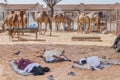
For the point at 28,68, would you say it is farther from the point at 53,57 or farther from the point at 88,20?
the point at 88,20

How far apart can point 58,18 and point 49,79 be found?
2118 centimetres

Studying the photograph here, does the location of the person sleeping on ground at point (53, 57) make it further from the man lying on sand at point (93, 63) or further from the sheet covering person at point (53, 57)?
the man lying on sand at point (93, 63)

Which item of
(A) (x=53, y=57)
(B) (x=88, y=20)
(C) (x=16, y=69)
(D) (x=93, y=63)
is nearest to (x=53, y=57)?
(A) (x=53, y=57)

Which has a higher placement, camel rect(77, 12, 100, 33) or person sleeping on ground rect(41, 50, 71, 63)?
camel rect(77, 12, 100, 33)

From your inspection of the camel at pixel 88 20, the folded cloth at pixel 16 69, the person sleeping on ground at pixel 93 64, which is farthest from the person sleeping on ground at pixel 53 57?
the camel at pixel 88 20

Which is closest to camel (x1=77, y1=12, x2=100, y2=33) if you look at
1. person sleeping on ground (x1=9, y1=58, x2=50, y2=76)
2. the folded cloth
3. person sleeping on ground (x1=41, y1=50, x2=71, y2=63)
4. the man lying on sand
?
person sleeping on ground (x1=41, y1=50, x2=71, y2=63)

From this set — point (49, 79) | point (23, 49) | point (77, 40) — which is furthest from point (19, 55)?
point (77, 40)

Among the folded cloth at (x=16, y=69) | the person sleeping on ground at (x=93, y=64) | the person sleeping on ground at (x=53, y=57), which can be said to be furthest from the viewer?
the person sleeping on ground at (x=53, y=57)

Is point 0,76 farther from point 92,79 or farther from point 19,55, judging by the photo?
point 19,55

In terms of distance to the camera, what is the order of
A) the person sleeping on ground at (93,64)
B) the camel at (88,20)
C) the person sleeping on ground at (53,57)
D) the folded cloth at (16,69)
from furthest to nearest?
the camel at (88,20), the person sleeping on ground at (53,57), the person sleeping on ground at (93,64), the folded cloth at (16,69)

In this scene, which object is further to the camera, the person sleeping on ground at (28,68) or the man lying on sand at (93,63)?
the man lying on sand at (93,63)

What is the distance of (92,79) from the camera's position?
8.88 meters

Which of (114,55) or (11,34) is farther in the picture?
(11,34)

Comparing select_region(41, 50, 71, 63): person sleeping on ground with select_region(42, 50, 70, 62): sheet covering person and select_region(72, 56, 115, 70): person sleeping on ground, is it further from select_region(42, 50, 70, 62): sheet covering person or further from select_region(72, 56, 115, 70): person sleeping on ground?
select_region(72, 56, 115, 70): person sleeping on ground
